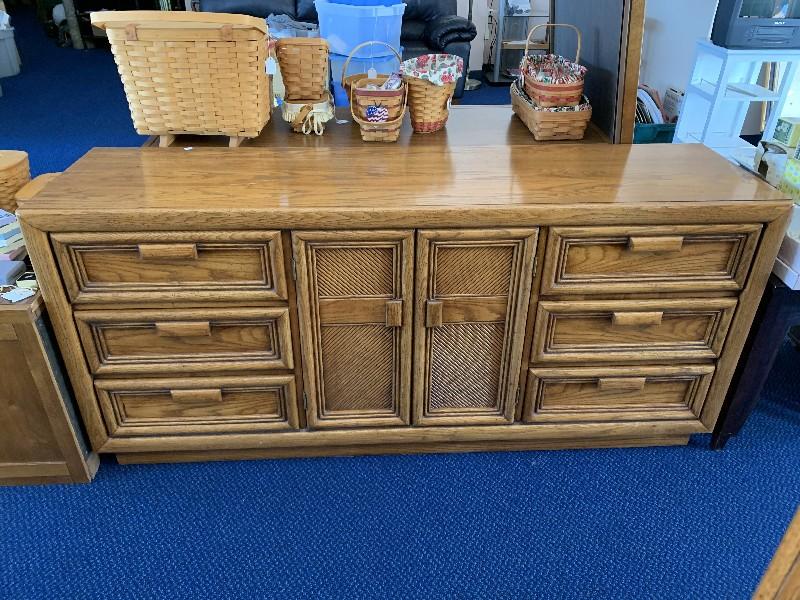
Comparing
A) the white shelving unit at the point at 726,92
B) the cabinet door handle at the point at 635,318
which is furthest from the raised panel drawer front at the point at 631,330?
the white shelving unit at the point at 726,92

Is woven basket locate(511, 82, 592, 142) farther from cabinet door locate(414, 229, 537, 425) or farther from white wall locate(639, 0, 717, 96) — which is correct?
white wall locate(639, 0, 717, 96)

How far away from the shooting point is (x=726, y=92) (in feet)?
9.80

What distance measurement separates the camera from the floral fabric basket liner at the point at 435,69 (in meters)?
1.59

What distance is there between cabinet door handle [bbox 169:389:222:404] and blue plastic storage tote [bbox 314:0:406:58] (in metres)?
1.11

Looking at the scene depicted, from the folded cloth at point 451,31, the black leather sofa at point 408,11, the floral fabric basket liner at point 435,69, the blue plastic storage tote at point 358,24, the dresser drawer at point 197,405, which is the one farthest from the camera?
the black leather sofa at point 408,11

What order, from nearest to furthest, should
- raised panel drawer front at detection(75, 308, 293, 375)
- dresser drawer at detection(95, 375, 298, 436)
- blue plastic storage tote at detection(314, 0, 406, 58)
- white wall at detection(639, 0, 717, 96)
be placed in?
raised panel drawer front at detection(75, 308, 293, 375), dresser drawer at detection(95, 375, 298, 436), blue plastic storage tote at detection(314, 0, 406, 58), white wall at detection(639, 0, 717, 96)

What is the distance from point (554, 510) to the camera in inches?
59.2

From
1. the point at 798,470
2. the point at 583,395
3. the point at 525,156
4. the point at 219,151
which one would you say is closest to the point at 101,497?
the point at 219,151

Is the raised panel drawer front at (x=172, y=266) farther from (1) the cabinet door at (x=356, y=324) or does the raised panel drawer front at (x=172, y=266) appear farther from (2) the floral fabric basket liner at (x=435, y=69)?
(2) the floral fabric basket liner at (x=435, y=69)

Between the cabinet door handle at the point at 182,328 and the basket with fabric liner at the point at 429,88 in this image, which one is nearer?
the cabinet door handle at the point at 182,328

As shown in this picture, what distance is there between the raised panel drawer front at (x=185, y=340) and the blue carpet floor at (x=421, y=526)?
0.34 meters

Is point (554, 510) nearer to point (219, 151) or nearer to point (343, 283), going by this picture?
point (343, 283)

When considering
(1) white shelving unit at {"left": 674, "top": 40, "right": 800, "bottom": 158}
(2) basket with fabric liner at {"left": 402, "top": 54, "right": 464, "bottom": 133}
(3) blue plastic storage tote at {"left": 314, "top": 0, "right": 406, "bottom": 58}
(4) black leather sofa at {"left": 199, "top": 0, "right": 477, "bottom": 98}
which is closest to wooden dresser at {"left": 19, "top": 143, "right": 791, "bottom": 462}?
(2) basket with fabric liner at {"left": 402, "top": 54, "right": 464, "bottom": 133}

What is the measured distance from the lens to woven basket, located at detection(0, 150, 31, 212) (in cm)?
163
